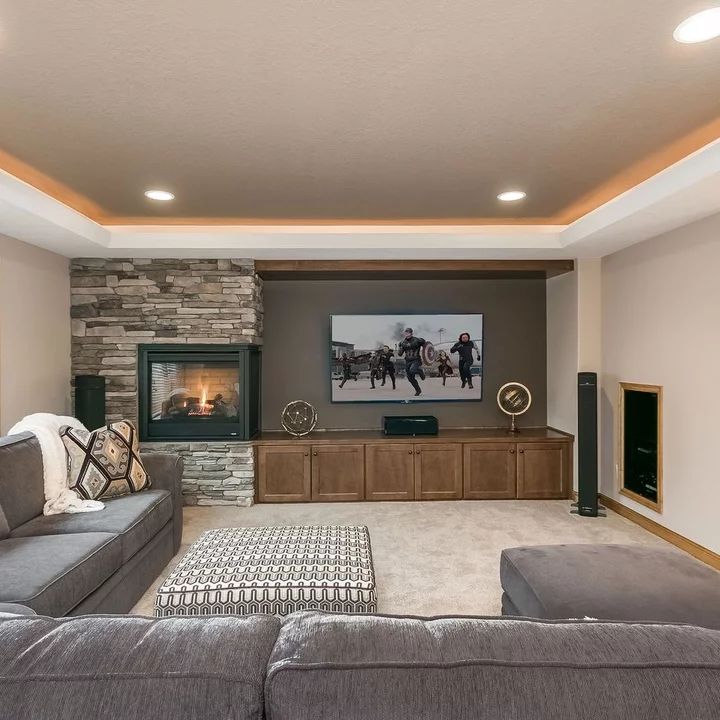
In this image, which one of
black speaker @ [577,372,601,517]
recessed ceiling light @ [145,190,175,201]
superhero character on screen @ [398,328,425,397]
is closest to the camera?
recessed ceiling light @ [145,190,175,201]

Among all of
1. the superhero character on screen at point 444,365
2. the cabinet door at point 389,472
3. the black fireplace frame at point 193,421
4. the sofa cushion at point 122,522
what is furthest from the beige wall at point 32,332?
the superhero character on screen at point 444,365

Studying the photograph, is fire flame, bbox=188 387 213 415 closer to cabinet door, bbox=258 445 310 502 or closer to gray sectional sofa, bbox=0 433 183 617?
cabinet door, bbox=258 445 310 502

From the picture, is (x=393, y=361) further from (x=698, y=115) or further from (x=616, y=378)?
(x=698, y=115)

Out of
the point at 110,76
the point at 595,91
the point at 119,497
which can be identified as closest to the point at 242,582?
the point at 119,497

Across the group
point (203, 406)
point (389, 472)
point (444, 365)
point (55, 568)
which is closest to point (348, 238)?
point (444, 365)

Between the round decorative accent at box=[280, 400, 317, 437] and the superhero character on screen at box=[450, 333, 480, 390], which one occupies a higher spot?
the superhero character on screen at box=[450, 333, 480, 390]

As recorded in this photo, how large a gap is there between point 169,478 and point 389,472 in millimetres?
2171

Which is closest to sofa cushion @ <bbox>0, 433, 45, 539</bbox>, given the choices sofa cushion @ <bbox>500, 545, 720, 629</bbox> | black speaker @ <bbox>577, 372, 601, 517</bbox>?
sofa cushion @ <bbox>500, 545, 720, 629</bbox>

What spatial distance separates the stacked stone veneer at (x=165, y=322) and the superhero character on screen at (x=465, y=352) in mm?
2169

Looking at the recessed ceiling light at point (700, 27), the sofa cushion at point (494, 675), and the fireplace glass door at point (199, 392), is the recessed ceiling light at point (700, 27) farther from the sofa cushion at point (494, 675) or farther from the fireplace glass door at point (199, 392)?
the fireplace glass door at point (199, 392)

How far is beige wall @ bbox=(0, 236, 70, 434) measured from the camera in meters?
4.05

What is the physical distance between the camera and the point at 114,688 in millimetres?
790

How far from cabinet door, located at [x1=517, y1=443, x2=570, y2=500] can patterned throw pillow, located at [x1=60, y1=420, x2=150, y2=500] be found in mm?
3417

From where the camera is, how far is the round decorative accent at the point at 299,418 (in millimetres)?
5492
